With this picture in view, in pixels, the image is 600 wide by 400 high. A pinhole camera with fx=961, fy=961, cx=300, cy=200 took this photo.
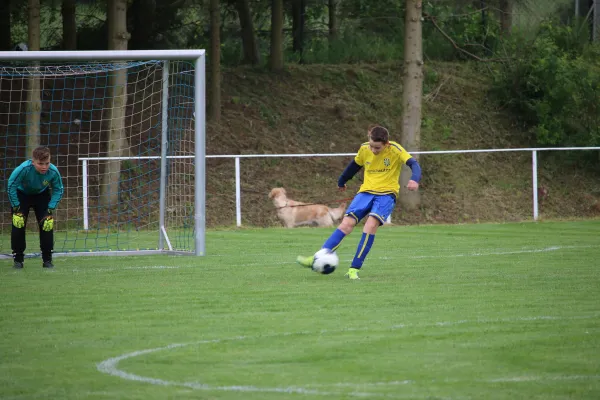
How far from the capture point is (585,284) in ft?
32.0

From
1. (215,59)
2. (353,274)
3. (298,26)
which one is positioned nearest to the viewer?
(353,274)

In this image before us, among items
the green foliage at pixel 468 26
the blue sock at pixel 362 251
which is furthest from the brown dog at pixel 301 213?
the green foliage at pixel 468 26

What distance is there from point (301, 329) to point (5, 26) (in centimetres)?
1963

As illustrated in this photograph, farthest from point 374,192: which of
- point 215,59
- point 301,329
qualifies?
point 215,59

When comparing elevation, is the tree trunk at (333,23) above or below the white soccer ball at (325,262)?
above

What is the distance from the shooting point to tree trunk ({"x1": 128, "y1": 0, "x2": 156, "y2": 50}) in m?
25.9

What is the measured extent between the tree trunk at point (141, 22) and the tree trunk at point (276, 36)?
10.9 feet

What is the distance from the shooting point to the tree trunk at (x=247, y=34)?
2674 cm

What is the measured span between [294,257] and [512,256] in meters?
2.98

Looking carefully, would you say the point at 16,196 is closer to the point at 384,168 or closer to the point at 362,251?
the point at 362,251

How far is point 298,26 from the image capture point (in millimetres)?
29938

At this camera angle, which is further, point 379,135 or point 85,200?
point 85,200

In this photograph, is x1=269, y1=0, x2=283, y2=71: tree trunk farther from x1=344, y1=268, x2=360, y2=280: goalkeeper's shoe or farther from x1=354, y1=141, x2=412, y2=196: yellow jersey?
x1=344, y1=268, x2=360, y2=280: goalkeeper's shoe

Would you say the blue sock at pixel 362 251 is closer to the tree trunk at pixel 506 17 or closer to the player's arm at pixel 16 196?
the player's arm at pixel 16 196
